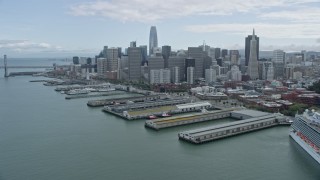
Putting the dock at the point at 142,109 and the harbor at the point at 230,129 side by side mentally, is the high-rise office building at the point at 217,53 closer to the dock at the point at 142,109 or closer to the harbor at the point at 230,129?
the dock at the point at 142,109

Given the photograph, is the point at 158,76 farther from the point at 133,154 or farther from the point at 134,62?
the point at 133,154

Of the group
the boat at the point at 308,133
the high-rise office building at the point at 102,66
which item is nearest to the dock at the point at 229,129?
the boat at the point at 308,133

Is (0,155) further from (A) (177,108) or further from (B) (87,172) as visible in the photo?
(A) (177,108)

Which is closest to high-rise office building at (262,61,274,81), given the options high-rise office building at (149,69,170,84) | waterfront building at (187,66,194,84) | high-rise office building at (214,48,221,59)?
waterfront building at (187,66,194,84)

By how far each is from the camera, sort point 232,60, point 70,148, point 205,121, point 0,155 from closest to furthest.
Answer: point 0,155, point 70,148, point 205,121, point 232,60

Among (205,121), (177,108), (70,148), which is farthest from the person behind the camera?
(177,108)

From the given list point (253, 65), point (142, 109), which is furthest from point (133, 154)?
point (253, 65)

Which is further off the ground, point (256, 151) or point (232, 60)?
point (232, 60)

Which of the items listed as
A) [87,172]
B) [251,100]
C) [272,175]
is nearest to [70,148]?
[87,172]
